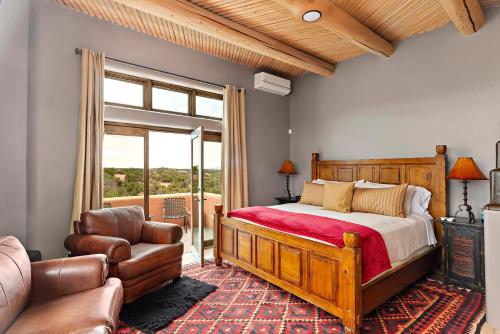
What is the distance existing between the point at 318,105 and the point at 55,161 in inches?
162

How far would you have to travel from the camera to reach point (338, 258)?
Answer: 2.12m

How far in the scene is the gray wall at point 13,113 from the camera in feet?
8.84

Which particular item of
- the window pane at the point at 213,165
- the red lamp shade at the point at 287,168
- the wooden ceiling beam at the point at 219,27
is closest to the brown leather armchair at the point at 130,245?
the window pane at the point at 213,165

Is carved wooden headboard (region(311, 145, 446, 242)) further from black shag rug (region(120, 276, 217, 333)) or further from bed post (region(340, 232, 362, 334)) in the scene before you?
black shag rug (region(120, 276, 217, 333))

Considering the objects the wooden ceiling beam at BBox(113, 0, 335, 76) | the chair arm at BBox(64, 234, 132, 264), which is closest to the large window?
the wooden ceiling beam at BBox(113, 0, 335, 76)

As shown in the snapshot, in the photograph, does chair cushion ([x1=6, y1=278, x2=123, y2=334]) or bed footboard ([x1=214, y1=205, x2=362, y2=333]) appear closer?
chair cushion ([x1=6, y1=278, x2=123, y2=334])

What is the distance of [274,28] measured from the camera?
344 centimetres

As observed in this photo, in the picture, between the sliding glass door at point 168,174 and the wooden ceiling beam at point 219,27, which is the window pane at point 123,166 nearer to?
the sliding glass door at point 168,174

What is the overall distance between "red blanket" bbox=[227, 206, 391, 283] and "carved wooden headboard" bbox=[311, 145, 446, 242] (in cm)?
153

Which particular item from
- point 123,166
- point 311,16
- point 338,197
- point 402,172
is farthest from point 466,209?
point 123,166

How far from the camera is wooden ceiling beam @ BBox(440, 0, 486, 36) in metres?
2.64

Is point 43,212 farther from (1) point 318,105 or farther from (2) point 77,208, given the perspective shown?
(1) point 318,105

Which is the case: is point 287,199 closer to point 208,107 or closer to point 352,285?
point 208,107

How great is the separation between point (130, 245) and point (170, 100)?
7.55 feet
